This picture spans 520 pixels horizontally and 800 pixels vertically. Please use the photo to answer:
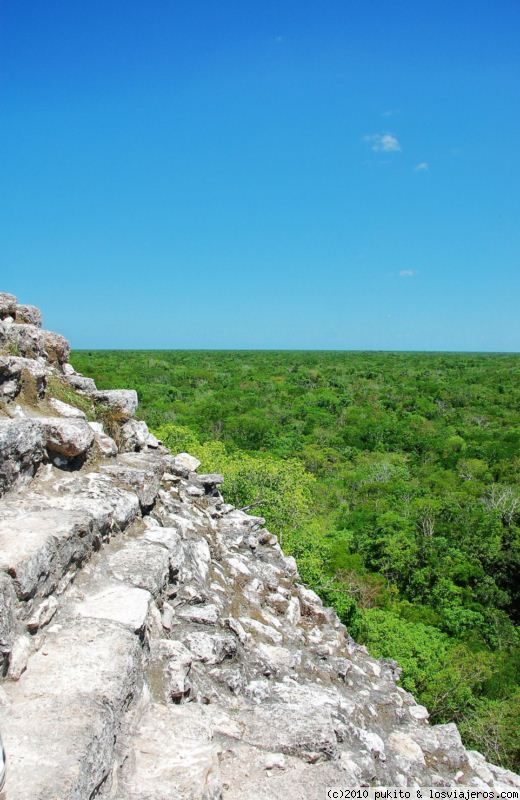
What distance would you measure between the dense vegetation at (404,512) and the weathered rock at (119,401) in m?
8.44

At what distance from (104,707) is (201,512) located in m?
4.83

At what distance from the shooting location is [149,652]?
439 centimetres

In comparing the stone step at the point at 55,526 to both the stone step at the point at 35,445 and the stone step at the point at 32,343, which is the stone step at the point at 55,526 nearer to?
the stone step at the point at 35,445

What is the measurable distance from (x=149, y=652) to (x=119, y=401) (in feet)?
15.4

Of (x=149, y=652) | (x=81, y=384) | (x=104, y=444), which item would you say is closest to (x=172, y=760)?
(x=149, y=652)

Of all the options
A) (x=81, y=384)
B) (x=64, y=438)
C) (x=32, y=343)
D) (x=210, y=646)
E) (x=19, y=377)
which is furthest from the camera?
(x=81, y=384)

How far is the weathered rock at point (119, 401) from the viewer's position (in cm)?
822

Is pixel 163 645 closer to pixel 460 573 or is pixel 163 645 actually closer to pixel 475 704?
pixel 475 704

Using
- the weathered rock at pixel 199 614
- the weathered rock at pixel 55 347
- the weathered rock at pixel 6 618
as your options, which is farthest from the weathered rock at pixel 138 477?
the weathered rock at pixel 6 618

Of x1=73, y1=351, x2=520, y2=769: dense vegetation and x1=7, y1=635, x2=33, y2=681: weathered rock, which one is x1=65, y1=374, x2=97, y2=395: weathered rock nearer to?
x1=7, y1=635, x2=33, y2=681: weathered rock

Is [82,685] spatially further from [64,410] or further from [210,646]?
[64,410]

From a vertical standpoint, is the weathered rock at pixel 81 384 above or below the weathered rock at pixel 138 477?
above

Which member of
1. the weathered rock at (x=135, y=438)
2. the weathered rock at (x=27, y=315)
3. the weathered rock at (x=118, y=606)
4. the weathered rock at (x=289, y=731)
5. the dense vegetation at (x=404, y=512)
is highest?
the weathered rock at (x=27, y=315)

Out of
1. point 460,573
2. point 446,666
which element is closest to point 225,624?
point 446,666
